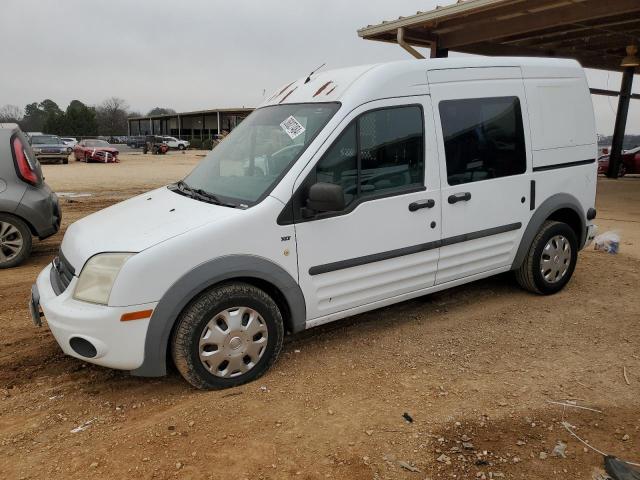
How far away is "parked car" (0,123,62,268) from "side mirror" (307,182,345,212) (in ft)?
14.2

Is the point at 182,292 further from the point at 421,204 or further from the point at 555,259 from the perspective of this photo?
the point at 555,259

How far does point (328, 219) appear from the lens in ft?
11.2

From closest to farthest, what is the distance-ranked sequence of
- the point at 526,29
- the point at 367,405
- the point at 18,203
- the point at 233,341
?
the point at 367,405, the point at 233,341, the point at 18,203, the point at 526,29

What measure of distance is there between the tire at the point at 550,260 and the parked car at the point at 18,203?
209 inches

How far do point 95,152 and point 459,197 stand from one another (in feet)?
91.9

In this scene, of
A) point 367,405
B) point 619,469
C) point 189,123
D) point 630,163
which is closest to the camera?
point 619,469

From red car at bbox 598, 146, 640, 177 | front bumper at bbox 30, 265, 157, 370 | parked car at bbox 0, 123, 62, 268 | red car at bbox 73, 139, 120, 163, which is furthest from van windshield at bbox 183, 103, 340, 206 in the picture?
red car at bbox 73, 139, 120, 163

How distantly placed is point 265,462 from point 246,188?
171cm

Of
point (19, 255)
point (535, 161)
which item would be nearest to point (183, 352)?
point (535, 161)

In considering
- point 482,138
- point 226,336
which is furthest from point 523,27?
point 226,336

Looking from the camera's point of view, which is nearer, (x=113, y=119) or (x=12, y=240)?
(x=12, y=240)

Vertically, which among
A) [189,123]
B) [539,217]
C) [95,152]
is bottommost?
[539,217]

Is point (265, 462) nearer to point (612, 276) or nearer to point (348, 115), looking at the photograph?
point (348, 115)

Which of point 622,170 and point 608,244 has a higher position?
point 622,170
